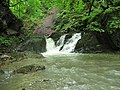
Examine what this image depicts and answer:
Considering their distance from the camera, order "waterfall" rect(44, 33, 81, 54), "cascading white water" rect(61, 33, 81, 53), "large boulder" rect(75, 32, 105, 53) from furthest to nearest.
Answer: "waterfall" rect(44, 33, 81, 54) < "cascading white water" rect(61, 33, 81, 53) < "large boulder" rect(75, 32, 105, 53)

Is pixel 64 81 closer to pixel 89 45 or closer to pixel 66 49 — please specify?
pixel 89 45

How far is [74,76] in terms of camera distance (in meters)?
7.76

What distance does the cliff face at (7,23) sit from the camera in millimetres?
19061

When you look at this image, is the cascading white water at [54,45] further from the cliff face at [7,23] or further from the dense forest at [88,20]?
the cliff face at [7,23]

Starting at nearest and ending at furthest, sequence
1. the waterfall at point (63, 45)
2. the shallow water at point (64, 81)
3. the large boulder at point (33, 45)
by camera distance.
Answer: the shallow water at point (64, 81)
the waterfall at point (63, 45)
the large boulder at point (33, 45)

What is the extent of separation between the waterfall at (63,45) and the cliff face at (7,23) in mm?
3302

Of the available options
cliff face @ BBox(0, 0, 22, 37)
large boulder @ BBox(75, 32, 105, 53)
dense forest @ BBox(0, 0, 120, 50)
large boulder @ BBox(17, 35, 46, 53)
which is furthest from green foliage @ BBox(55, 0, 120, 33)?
cliff face @ BBox(0, 0, 22, 37)

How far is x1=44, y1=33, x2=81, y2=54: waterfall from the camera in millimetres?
18339

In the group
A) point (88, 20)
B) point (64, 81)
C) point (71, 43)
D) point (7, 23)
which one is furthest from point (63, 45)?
point (64, 81)

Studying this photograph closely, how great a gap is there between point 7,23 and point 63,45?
5523mm

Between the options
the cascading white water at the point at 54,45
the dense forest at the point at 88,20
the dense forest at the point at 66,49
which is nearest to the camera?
the dense forest at the point at 66,49

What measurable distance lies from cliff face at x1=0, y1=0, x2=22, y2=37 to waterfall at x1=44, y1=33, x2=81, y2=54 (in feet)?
10.8

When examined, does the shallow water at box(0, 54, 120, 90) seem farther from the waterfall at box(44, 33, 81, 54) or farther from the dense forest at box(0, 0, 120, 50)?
the waterfall at box(44, 33, 81, 54)

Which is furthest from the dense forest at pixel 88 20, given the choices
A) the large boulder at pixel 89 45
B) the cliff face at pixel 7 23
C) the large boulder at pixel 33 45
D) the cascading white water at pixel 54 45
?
the cascading white water at pixel 54 45
